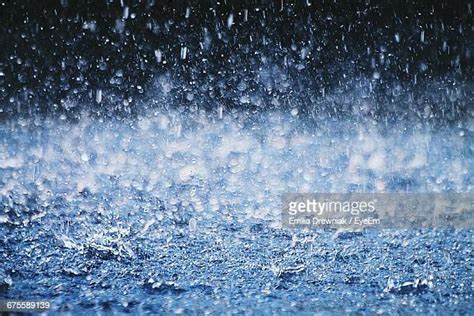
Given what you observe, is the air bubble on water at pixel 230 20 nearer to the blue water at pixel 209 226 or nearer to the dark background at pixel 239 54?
the dark background at pixel 239 54

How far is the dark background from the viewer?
49.1 inches

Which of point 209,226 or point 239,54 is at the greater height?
point 239,54

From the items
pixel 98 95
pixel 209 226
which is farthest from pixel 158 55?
pixel 209 226

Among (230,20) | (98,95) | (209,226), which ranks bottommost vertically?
(209,226)

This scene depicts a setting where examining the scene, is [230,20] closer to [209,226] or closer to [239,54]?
[239,54]

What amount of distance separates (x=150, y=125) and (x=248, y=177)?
0.28m

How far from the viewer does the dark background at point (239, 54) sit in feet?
4.09

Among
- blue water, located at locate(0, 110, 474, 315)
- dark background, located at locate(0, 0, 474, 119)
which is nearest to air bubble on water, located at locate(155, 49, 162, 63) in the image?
dark background, located at locate(0, 0, 474, 119)

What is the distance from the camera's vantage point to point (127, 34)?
1.26m

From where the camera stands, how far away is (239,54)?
4.17ft

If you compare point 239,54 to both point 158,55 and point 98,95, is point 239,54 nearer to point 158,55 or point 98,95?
point 158,55

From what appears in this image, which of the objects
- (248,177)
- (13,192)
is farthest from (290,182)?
(13,192)

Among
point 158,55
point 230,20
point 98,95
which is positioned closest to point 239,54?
point 230,20

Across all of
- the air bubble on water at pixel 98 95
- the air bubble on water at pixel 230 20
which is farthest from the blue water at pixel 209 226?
the air bubble on water at pixel 230 20
